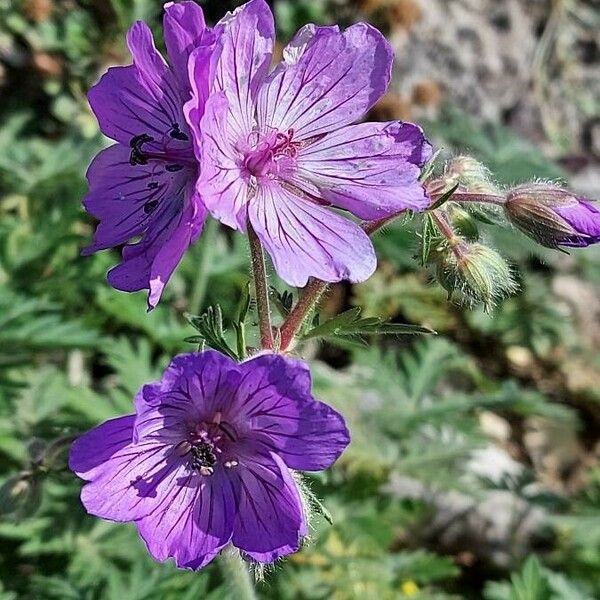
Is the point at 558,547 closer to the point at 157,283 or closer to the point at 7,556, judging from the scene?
the point at 7,556

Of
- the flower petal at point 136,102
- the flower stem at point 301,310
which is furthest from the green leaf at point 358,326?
the flower petal at point 136,102

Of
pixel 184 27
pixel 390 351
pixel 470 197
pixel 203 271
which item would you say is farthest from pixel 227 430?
pixel 390 351

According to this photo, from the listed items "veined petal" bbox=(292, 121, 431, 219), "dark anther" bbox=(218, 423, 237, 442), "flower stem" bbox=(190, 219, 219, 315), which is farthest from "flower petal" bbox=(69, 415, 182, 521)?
"flower stem" bbox=(190, 219, 219, 315)

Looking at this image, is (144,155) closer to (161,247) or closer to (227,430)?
(161,247)

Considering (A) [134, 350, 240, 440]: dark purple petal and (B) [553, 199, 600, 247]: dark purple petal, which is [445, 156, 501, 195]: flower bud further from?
(A) [134, 350, 240, 440]: dark purple petal

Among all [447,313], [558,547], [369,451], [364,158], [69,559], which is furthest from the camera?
[447,313]

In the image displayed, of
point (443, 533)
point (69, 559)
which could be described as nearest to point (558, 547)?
point (443, 533)

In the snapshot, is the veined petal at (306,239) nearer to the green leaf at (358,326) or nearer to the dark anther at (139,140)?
the green leaf at (358,326)
